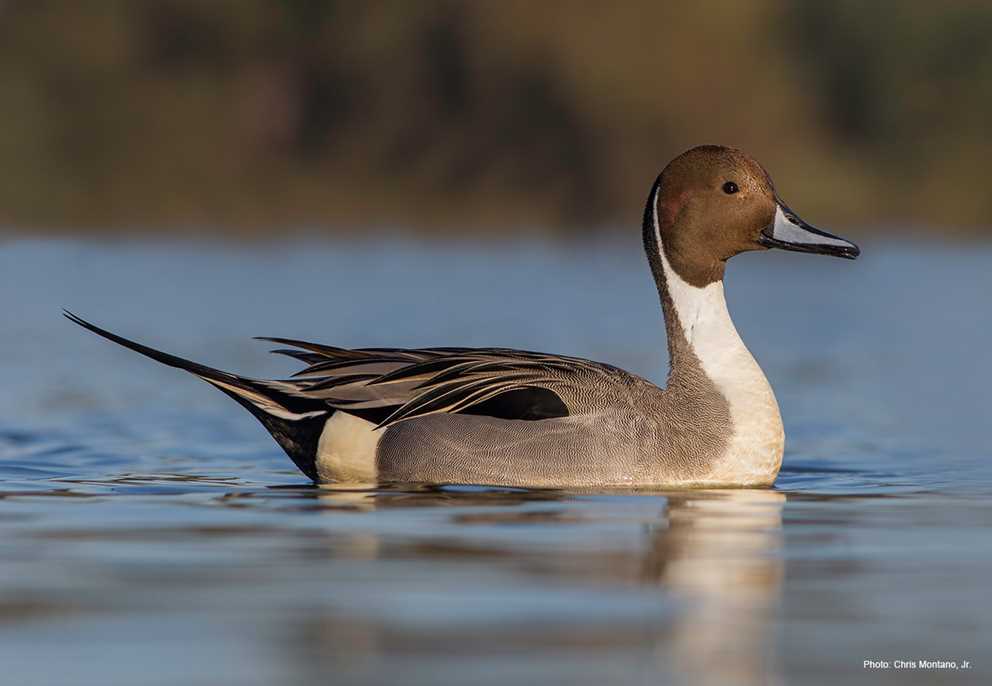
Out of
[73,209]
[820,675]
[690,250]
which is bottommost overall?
[820,675]

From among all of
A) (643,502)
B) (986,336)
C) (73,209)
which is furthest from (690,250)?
(73,209)

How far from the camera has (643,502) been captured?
285 inches

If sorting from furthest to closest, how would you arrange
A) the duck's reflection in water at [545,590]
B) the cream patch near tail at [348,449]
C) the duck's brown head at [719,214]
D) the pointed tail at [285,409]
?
the duck's brown head at [719,214] < the pointed tail at [285,409] < the cream patch near tail at [348,449] < the duck's reflection in water at [545,590]

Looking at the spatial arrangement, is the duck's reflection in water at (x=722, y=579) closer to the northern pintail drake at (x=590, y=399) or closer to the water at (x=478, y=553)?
the water at (x=478, y=553)

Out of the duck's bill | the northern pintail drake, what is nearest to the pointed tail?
the northern pintail drake

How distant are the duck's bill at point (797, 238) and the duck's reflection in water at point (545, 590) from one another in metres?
1.10

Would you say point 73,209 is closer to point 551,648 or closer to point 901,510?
point 901,510

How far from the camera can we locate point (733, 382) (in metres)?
7.92

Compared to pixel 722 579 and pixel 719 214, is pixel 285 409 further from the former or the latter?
pixel 722 579

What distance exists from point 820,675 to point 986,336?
1130 cm

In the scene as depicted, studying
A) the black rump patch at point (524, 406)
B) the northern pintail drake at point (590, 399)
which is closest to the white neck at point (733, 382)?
the northern pintail drake at point (590, 399)

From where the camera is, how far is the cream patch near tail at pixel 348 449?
787 centimetres

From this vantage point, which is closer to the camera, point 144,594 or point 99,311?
point 144,594

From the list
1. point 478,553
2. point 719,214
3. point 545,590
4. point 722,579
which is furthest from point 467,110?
point 545,590
